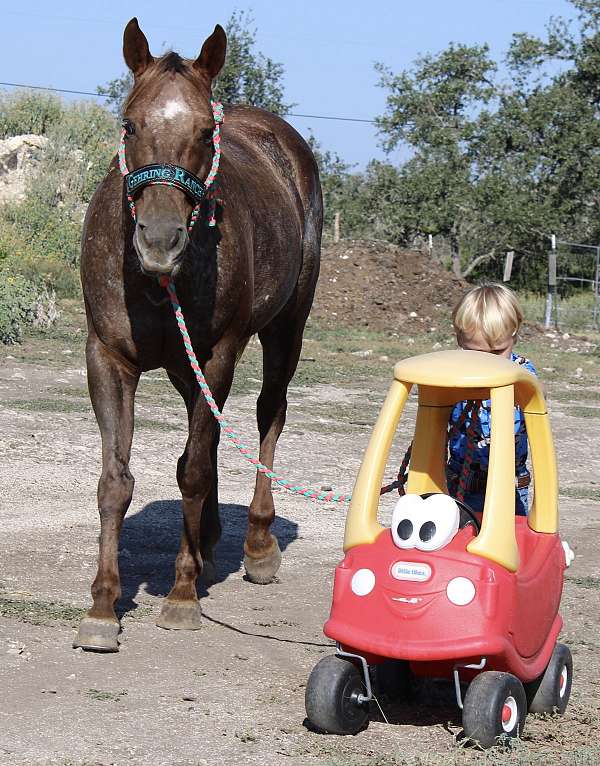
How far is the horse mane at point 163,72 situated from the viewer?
15.1 feet

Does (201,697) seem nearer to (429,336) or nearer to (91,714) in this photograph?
(91,714)

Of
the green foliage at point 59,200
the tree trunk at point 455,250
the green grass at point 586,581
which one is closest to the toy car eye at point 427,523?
the green grass at point 586,581

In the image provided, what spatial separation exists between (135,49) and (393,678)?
2.82 meters

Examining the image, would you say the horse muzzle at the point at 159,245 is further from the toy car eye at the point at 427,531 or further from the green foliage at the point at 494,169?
the green foliage at the point at 494,169

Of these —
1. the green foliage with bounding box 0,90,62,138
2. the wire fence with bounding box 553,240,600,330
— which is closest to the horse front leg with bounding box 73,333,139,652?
the wire fence with bounding box 553,240,600,330

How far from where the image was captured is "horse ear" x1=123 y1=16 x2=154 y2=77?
4.57m

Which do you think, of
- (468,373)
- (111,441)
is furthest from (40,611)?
(468,373)

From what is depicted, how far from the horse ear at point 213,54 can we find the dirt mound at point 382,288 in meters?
17.9

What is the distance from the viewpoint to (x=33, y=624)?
4.65 m

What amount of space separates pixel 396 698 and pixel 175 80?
2672 millimetres

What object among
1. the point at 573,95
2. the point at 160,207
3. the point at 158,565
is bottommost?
the point at 158,565

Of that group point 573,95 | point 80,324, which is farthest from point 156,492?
point 573,95

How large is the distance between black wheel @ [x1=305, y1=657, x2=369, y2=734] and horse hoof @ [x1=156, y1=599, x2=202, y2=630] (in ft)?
4.26

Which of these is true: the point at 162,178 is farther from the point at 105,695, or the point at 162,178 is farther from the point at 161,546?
the point at 161,546
